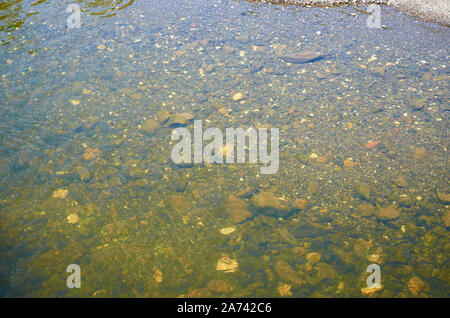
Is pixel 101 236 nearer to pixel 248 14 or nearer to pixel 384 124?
pixel 384 124

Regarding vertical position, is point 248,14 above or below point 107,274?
above

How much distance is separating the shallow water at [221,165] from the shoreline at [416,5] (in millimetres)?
306

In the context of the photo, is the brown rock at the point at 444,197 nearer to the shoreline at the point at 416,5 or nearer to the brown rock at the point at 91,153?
the brown rock at the point at 91,153

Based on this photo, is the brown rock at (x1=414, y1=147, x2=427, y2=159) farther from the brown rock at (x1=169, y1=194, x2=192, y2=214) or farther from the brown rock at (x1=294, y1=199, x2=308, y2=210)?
the brown rock at (x1=169, y1=194, x2=192, y2=214)

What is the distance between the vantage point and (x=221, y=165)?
3660mm

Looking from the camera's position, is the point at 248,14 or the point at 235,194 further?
the point at 248,14

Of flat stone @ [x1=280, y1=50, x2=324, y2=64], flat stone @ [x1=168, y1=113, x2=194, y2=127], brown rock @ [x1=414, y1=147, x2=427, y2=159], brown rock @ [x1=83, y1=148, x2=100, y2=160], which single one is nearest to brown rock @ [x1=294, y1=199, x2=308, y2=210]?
brown rock @ [x1=414, y1=147, x2=427, y2=159]

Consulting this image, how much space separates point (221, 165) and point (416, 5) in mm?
6202

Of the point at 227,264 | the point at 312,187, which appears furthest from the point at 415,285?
the point at 227,264
